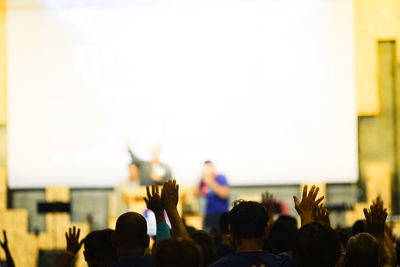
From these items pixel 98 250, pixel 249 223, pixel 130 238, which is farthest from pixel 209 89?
pixel 249 223

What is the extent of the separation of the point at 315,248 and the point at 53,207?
6.36 meters

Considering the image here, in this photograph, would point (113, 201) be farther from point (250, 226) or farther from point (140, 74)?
point (250, 226)

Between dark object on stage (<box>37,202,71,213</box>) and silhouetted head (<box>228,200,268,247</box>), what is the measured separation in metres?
5.77

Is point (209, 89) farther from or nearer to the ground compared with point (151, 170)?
farther from the ground

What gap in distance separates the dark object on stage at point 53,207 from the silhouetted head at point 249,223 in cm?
577

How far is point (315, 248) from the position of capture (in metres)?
2.22

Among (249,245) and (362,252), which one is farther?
(362,252)

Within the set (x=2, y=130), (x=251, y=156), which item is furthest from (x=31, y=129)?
(x=251, y=156)

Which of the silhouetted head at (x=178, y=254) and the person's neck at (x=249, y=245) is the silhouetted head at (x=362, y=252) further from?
the silhouetted head at (x=178, y=254)

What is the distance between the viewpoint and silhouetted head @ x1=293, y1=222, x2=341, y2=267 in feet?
7.28

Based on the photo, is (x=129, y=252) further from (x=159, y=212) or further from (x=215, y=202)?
(x=215, y=202)

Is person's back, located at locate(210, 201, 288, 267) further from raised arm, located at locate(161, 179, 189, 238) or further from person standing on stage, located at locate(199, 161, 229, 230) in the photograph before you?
person standing on stage, located at locate(199, 161, 229, 230)

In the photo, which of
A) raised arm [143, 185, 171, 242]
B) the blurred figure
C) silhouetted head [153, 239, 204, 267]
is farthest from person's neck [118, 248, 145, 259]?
the blurred figure

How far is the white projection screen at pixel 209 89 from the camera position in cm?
868
